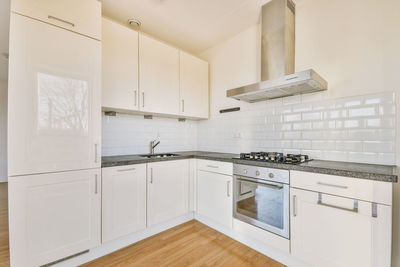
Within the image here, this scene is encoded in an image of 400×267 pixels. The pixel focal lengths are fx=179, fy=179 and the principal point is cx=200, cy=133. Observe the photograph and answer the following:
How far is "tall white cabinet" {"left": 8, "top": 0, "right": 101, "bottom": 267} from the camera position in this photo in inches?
52.6

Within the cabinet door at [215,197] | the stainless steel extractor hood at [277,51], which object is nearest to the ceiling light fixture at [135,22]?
the stainless steel extractor hood at [277,51]

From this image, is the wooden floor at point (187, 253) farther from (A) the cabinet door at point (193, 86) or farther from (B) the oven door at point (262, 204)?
(A) the cabinet door at point (193, 86)

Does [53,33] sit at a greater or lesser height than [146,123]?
greater

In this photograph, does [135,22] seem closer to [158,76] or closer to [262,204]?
[158,76]

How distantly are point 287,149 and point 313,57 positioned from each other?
1041 mm

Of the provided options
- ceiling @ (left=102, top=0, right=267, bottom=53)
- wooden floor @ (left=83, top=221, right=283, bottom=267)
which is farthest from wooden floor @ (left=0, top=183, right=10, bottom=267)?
ceiling @ (left=102, top=0, right=267, bottom=53)

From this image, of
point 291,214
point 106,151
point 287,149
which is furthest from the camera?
point 106,151

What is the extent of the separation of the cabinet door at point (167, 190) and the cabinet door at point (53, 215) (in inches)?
22.0

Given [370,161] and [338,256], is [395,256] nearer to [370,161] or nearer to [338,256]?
[338,256]

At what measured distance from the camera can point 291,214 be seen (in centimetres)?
154

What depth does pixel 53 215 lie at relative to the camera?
4.84 ft

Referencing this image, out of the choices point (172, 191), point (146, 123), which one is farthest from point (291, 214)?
point (146, 123)

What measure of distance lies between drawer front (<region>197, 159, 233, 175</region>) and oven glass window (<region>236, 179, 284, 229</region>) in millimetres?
176

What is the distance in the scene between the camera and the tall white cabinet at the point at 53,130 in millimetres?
1336
